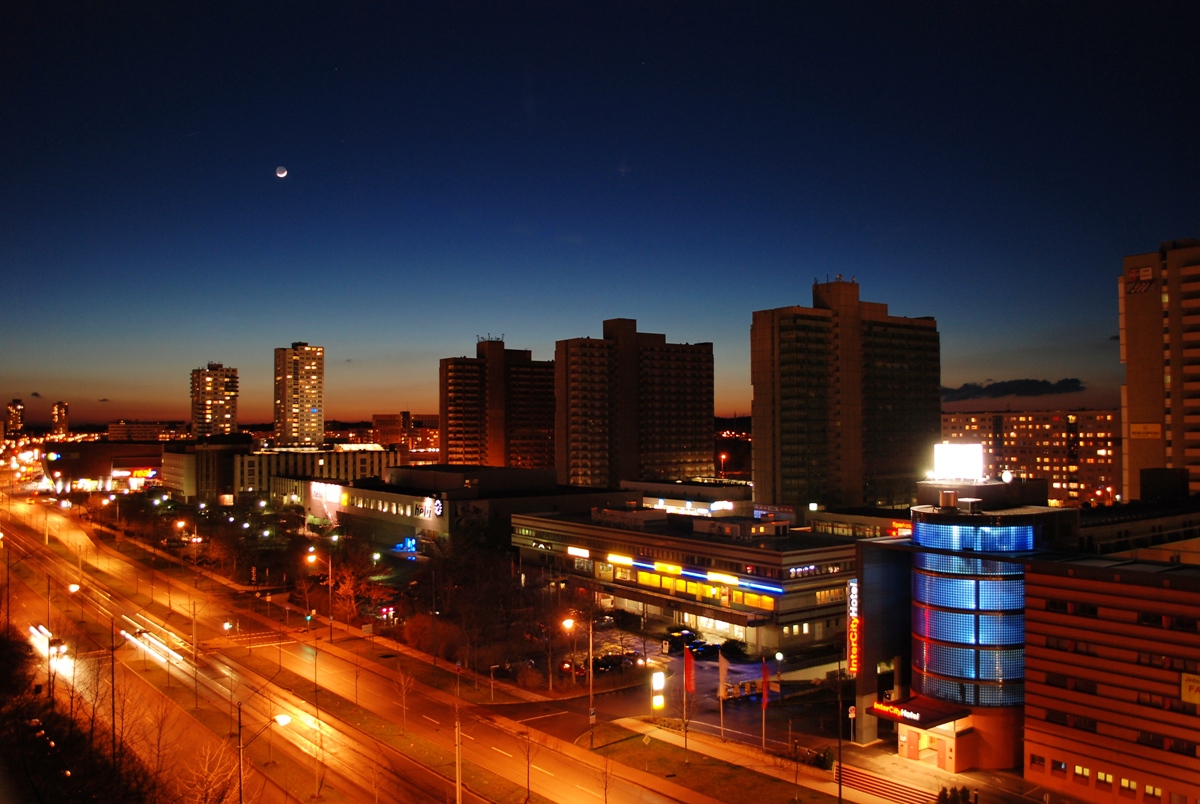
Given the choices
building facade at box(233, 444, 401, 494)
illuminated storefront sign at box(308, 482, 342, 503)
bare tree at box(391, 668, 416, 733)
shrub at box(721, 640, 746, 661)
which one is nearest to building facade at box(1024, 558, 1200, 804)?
shrub at box(721, 640, 746, 661)

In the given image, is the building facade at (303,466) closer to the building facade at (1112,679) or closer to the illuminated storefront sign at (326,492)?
the illuminated storefront sign at (326,492)

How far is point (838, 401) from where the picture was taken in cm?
9606

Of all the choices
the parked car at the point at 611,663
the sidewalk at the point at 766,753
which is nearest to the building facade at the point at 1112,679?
the sidewalk at the point at 766,753

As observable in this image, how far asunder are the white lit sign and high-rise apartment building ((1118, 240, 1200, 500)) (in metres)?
57.0

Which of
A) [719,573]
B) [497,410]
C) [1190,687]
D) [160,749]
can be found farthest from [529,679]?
[497,410]

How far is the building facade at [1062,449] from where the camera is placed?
487 ft

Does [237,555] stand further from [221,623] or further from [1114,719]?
[1114,719]

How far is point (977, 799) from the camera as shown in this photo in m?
30.6

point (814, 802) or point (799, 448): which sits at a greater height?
point (799, 448)

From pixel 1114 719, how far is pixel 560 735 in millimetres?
22211

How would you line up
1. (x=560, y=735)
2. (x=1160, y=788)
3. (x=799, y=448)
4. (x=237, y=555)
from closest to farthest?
1. (x=1160, y=788)
2. (x=560, y=735)
3. (x=237, y=555)
4. (x=799, y=448)

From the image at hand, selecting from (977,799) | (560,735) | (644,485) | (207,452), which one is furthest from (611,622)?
(207,452)

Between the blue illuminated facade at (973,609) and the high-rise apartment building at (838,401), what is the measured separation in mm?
56470

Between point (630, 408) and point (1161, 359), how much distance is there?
7049cm
